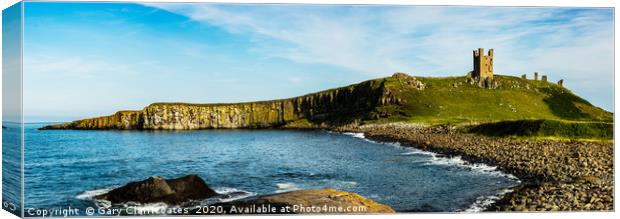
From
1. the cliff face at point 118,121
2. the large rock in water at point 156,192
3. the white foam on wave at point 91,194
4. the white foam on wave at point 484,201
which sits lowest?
the white foam on wave at point 484,201

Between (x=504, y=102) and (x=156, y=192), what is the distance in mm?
32624

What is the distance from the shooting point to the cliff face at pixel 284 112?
384 ft

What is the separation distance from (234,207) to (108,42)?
8.43 meters

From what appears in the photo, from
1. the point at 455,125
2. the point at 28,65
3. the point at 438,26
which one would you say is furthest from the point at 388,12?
the point at 455,125

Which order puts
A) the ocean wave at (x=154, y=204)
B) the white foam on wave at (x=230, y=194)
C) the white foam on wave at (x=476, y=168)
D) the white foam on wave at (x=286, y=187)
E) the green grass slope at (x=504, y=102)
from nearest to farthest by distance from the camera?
the ocean wave at (x=154, y=204) → the white foam on wave at (x=476, y=168) → the white foam on wave at (x=230, y=194) → the white foam on wave at (x=286, y=187) → the green grass slope at (x=504, y=102)

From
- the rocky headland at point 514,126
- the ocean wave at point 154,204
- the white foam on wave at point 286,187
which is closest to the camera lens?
the ocean wave at point 154,204

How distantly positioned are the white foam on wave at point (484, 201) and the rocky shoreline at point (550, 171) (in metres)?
0.28

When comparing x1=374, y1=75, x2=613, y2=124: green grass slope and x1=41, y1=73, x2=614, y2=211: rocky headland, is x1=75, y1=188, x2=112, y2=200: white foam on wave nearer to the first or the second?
x1=41, y1=73, x2=614, y2=211: rocky headland

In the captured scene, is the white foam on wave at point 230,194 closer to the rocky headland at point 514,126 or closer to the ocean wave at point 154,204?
the ocean wave at point 154,204

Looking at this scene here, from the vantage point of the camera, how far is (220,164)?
3391 cm

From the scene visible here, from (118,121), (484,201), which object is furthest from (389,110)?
(484,201)

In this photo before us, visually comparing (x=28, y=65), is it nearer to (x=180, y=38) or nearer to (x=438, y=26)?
(x=180, y=38)

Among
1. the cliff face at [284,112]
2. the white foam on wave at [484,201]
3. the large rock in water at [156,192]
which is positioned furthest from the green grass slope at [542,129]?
the cliff face at [284,112]

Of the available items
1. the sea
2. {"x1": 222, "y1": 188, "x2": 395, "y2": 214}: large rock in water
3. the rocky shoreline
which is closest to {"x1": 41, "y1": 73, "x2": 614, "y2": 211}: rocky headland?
the rocky shoreline
